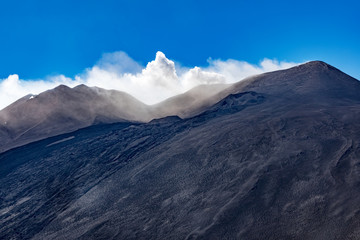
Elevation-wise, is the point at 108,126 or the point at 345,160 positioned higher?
the point at 108,126

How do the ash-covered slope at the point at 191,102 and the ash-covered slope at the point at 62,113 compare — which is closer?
the ash-covered slope at the point at 62,113

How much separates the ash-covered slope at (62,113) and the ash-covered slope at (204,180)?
28.9 feet

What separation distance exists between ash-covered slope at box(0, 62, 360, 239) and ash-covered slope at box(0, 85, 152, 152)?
8.82 metres

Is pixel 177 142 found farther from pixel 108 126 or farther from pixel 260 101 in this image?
pixel 108 126

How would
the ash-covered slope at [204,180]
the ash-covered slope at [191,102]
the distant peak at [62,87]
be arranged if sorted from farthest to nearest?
1. the distant peak at [62,87]
2. the ash-covered slope at [191,102]
3. the ash-covered slope at [204,180]

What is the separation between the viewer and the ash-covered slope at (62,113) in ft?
165

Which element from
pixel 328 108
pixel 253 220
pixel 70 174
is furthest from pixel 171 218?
pixel 328 108

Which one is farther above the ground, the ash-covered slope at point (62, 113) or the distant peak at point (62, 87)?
the distant peak at point (62, 87)

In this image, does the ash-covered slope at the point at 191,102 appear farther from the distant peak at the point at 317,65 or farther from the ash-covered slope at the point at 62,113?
the distant peak at the point at 317,65

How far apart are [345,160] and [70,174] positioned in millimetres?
23186

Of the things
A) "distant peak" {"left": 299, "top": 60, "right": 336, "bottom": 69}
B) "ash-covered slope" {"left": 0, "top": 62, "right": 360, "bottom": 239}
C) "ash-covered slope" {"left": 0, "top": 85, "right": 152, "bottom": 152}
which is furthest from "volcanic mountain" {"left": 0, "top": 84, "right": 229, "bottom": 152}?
"distant peak" {"left": 299, "top": 60, "right": 336, "bottom": 69}

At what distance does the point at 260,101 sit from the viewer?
44.5m

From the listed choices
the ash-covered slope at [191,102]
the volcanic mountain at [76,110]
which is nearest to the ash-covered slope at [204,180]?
the volcanic mountain at [76,110]

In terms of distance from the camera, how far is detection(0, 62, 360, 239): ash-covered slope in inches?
728
